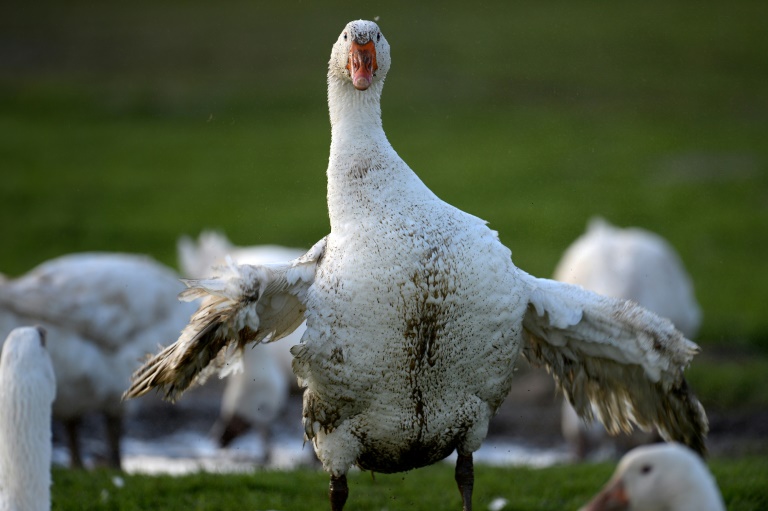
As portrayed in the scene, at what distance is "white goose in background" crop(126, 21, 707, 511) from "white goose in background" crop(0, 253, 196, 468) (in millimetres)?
3246

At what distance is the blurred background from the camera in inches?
623

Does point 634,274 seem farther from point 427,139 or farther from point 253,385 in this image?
point 427,139

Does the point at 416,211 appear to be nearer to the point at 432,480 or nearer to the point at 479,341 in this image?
the point at 479,341

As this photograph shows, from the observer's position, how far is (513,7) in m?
35.8

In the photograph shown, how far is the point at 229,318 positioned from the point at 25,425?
139cm

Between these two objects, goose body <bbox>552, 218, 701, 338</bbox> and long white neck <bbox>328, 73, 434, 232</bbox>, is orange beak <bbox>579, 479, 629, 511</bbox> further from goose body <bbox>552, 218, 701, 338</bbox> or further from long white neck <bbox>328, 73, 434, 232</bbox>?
goose body <bbox>552, 218, 701, 338</bbox>

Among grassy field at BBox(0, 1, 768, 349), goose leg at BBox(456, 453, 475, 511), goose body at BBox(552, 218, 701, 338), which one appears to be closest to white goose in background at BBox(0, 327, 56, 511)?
goose leg at BBox(456, 453, 475, 511)

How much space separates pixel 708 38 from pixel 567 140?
35.6 ft

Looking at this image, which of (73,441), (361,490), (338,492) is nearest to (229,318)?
(338,492)

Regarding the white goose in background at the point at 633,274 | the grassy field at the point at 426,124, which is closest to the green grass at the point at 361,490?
the white goose in background at the point at 633,274

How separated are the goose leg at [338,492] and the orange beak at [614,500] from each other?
183cm

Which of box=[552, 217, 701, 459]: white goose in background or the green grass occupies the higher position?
box=[552, 217, 701, 459]: white goose in background

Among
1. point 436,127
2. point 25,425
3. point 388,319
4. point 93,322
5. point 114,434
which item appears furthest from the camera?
point 436,127

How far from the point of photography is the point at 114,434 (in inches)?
341
